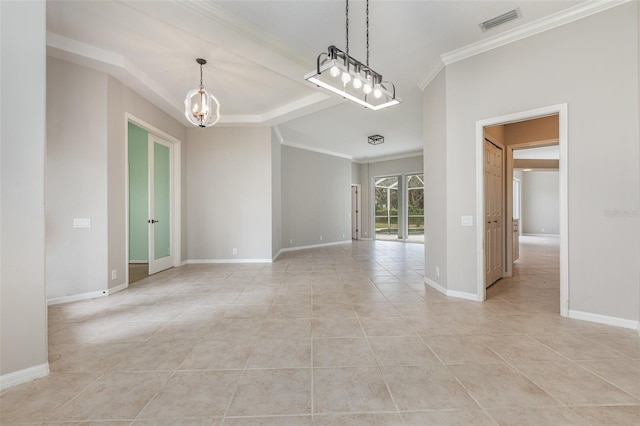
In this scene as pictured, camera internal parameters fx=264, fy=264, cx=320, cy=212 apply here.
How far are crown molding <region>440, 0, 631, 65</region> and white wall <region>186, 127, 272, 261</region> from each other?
3.95 meters

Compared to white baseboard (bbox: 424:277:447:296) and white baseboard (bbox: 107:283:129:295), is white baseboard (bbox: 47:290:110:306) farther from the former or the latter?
white baseboard (bbox: 424:277:447:296)

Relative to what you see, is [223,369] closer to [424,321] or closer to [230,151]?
[424,321]

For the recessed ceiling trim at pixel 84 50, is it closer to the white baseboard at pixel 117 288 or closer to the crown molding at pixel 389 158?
the white baseboard at pixel 117 288

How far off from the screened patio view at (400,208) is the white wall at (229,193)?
600cm

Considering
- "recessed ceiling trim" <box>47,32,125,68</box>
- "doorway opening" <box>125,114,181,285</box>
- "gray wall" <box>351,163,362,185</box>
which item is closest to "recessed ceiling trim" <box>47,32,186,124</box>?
"recessed ceiling trim" <box>47,32,125,68</box>

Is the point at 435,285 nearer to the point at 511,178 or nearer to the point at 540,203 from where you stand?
the point at 511,178

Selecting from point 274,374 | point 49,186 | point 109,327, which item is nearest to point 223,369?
point 274,374

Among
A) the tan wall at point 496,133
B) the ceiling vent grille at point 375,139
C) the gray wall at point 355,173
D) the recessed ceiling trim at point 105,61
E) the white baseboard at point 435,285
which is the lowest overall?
the white baseboard at point 435,285

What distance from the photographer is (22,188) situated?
1766mm

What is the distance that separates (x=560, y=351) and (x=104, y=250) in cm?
516

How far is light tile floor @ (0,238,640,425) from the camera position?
4.91 feet

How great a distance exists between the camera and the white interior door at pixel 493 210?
12.5ft

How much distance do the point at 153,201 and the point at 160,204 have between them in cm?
25

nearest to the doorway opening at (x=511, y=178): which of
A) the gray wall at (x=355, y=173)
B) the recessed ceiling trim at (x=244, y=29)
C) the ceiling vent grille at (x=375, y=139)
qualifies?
the recessed ceiling trim at (x=244, y=29)
